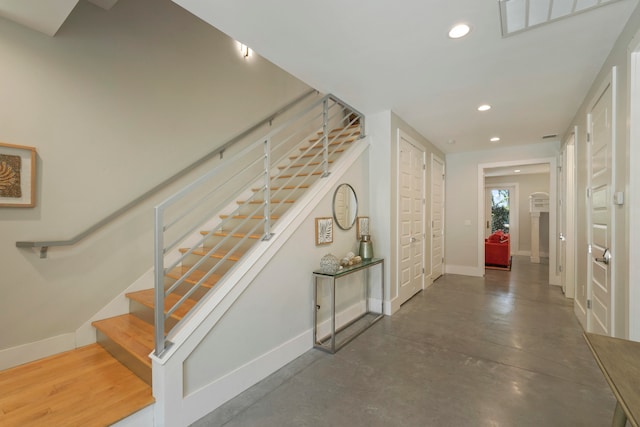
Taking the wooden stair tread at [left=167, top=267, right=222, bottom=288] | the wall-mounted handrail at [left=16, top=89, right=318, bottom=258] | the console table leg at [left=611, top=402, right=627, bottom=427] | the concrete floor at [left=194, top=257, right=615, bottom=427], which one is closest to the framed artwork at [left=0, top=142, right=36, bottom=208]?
the wall-mounted handrail at [left=16, top=89, right=318, bottom=258]

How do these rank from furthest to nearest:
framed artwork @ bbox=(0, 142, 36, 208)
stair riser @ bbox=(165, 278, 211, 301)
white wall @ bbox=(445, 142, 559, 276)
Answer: white wall @ bbox=(445, 142, 559, 276) < stair riser @ bbox=(165, 278, 211, 301) < framed artwork @ bbox=(0, 142, 36, 208)

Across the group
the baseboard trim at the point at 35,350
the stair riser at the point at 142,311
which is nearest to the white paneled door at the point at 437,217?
the stair riser at the point at 142,311

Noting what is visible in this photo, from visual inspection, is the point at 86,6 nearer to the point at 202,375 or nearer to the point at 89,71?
the point at 89,71

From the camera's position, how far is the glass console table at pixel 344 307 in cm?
278

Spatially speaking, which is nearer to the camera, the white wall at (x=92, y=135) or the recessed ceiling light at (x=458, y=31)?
the recessed ceiling light at (x=458, y=31)

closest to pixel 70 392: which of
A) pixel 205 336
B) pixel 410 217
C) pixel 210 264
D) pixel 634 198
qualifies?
pixel 205 336

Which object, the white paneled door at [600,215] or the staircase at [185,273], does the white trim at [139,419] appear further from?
the white paneled door at [600,215]

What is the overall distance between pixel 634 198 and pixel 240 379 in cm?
292

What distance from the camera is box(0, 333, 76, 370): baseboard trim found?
211 cm

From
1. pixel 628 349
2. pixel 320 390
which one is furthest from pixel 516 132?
pixel 320 390

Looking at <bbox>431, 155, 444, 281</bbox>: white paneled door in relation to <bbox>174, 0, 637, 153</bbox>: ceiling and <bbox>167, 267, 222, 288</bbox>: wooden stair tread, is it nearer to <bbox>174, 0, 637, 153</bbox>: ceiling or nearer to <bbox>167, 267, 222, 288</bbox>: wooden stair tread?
<bbox>174, 0, 637, 153</bbox>: ceiling

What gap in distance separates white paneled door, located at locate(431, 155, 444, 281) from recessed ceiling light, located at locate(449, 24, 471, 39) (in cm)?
349

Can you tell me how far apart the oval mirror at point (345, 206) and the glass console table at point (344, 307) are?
20.1 inches

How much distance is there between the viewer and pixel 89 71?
8.16 feet
